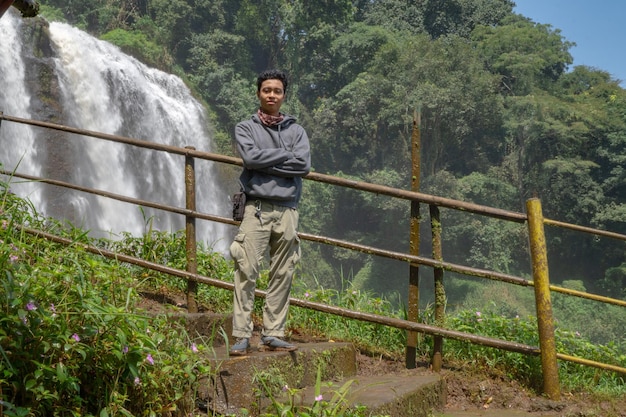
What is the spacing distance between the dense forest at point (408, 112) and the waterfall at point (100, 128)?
25.0 ft

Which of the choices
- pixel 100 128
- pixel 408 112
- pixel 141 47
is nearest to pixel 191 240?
pixel 100 128

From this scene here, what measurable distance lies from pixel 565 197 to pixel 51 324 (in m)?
29.2

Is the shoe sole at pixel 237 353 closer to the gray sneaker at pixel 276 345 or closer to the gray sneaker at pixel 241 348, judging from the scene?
the gray sneaker at pixel 241 348

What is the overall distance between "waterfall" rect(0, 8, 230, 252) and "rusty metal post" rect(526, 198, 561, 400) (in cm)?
1567

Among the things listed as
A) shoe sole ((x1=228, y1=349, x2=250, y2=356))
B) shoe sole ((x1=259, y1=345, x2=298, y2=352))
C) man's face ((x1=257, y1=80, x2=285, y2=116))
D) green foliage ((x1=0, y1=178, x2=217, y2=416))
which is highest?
man's face ((x1=257, y1=80, x2=285, y2=116))

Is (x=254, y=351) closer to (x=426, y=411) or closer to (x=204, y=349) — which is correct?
(x=204, y=349)

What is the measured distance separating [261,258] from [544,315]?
4.68ft

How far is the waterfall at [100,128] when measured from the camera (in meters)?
19.6

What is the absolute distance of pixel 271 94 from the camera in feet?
11.1

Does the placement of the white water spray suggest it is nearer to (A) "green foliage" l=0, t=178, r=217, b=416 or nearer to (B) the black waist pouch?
(B) the black waist pouch

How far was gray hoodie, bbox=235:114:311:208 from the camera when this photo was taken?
328 centimetres

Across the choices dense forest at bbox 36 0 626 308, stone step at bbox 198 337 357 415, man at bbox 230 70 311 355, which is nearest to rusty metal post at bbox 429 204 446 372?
stone step at bbox 198 337 357 415

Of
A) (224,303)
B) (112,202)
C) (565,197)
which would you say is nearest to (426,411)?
(224,303)

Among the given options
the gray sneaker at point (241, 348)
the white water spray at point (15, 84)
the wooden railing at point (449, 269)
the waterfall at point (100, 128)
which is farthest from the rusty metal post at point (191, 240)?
the white water spray at point (15, 84)
